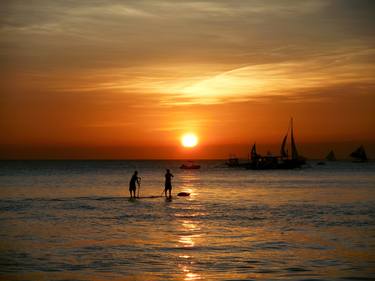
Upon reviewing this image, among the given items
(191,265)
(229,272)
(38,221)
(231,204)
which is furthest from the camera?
(231,204)

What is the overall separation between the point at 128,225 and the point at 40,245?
5612mm

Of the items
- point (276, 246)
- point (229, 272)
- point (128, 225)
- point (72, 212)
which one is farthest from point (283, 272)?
point (72, 212)

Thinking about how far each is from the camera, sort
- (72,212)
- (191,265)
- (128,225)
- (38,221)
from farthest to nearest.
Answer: (72,212) < (38,221) < (128,225) < (191,265)

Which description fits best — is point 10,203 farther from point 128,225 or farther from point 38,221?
point 128,225

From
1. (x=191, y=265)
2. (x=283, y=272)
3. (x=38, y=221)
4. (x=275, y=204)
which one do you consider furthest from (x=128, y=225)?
(x=275, y=204)

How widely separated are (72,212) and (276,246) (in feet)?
47.1

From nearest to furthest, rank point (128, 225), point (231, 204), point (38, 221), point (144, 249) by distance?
1. point (144, 249)
2. point (128, 225)
3. point (38, 221)
4. point (231, 204)

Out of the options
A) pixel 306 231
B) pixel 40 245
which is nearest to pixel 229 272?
pixel 40 245

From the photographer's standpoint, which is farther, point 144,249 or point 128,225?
point 128,225

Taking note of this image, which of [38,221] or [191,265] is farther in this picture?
[38,221]

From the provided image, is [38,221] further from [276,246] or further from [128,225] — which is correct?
[276,246]

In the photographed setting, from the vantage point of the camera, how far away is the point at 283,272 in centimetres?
1323

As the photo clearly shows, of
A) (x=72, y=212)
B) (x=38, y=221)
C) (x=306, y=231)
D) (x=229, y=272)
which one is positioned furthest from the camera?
(x=72, y=212)

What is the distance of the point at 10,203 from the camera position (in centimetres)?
3450
